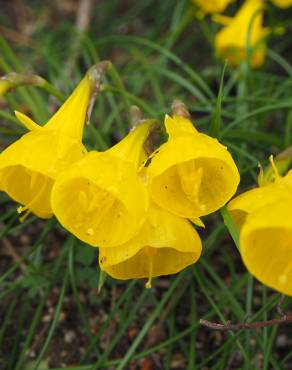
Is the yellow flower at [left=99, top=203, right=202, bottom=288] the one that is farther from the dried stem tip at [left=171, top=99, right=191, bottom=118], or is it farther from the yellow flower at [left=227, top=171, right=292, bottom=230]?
the dried stem tip at [left=171, top=99, right=191, bottom=118]

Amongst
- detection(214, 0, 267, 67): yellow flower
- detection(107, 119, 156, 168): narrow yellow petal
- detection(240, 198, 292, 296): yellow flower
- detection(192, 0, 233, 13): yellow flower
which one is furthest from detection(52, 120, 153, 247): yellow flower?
detection(192, 0, 233, 13): yellow flower

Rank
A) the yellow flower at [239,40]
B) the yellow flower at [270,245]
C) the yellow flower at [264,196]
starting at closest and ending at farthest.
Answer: the yellow flower at [270,245], the yellow flower at [264,196], the yellow flower at [239,40]

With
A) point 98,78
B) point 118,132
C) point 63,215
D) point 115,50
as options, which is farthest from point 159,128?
point 115,50

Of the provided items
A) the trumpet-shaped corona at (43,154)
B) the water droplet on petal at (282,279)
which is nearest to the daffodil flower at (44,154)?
the trumpet-shaped corona at (43,154)

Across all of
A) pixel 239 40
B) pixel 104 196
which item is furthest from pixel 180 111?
pixel 239 40

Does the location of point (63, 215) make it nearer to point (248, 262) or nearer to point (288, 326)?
point (248, 262)

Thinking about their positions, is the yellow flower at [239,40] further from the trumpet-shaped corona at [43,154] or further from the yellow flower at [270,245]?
the yellow flower at [270,245]
